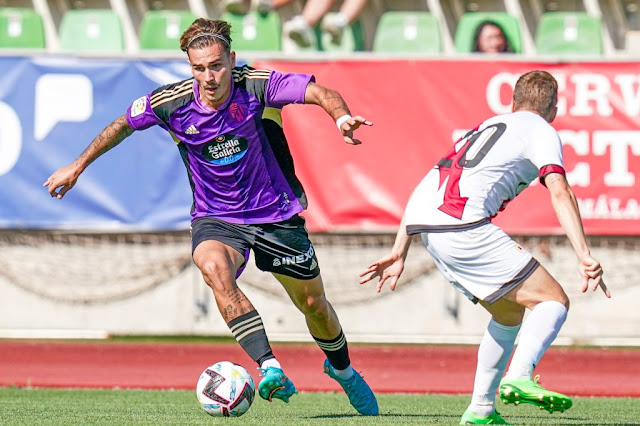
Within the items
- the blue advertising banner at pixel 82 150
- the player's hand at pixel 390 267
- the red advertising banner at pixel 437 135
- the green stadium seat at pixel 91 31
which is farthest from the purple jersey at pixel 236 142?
the green stadium seat at pixel 91 31

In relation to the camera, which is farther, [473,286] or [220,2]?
[220,2]

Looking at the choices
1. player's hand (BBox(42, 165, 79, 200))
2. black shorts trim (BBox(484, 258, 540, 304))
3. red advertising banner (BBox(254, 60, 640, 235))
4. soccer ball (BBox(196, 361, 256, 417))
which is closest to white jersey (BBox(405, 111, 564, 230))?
black shorts trim (BBox(484, 258, 540, 304))

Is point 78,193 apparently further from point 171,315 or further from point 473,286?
point 473,286

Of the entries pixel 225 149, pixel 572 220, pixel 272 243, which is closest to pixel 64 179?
pixel 225 149

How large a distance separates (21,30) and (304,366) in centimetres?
564

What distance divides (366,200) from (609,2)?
173 inches

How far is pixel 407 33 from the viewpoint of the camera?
1330 cm

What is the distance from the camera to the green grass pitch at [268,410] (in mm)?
6258

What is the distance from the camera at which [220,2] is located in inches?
539

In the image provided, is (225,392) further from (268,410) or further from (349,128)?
(349,128)

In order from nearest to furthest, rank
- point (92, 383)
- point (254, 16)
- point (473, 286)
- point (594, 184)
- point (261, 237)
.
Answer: point (473, 286) → point (261, 237) → point (92, 383) → point (594, 184) → point (254, 16)

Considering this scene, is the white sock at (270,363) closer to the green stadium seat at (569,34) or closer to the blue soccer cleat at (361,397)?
the blue soccer cleat at (361,397)

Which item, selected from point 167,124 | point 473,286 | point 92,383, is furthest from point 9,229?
point 473,286

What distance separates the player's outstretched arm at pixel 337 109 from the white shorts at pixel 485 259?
27.1 inches
